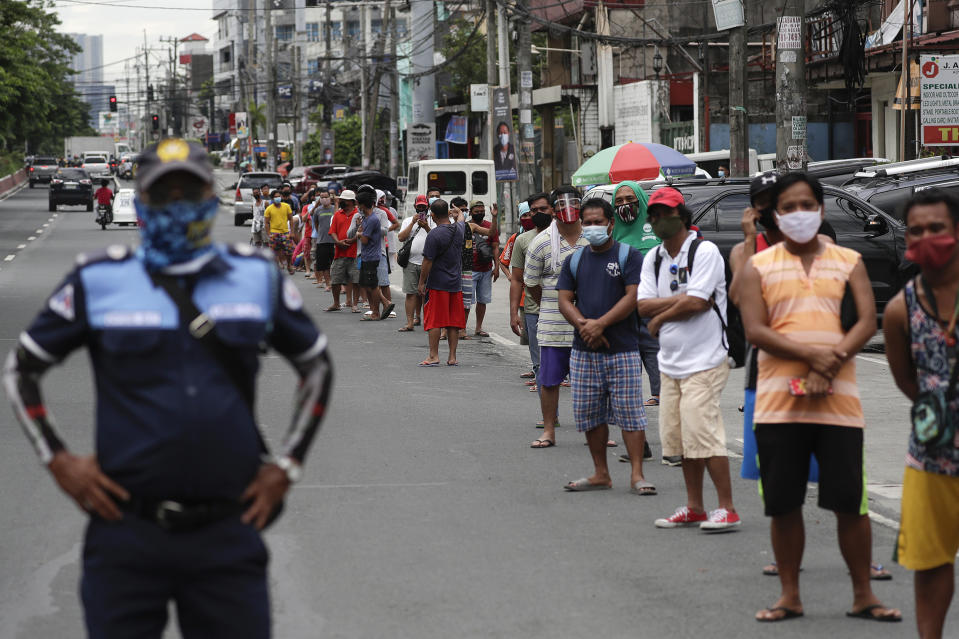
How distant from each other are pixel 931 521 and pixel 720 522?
2667 millimetres

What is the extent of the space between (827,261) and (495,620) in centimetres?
210

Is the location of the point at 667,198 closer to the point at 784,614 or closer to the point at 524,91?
A: the point at 784,614

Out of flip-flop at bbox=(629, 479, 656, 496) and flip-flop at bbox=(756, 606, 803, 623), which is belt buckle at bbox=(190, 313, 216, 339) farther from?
flip-flop at bbox=(629, 479, 656, 496)

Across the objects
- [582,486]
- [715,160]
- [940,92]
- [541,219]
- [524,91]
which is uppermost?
[524,91]

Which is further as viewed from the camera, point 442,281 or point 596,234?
point 442,281

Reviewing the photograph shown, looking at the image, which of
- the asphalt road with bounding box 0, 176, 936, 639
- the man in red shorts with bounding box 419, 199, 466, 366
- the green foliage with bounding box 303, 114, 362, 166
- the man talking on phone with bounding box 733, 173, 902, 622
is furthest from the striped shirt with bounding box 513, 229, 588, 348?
the green foliage with bounding box 303, 114, 362, 166

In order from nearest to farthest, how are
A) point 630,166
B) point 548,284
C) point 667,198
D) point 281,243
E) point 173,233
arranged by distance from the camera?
point 173,233 → point 667,198 → point 548,284 → point 630,166 → point 281,243

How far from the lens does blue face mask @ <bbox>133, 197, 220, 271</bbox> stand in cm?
359

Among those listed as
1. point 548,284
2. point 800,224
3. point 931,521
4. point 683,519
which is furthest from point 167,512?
point 548,284

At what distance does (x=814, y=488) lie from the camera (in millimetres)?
9039

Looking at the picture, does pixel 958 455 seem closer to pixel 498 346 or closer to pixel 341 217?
pixel 498 346

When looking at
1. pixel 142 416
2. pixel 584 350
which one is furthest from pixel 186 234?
pixel 584 350

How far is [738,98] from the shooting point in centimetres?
1956

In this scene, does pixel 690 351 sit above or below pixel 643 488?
above
